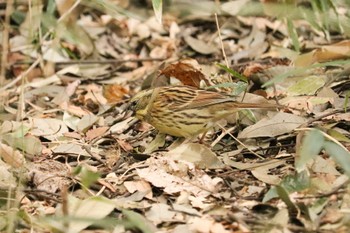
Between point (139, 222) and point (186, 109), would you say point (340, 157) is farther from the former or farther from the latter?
point (186, 109)

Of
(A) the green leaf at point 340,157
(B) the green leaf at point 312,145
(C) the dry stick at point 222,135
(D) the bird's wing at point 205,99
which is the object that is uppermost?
(B) the green leaf at point 312,145

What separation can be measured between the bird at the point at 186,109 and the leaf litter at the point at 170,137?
0.09 metres

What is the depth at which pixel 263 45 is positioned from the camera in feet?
21.8

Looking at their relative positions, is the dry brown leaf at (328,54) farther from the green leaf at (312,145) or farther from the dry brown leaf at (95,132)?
the green leaf at (312,145)

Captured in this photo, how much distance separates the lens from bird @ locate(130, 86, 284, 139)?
15.0 feet

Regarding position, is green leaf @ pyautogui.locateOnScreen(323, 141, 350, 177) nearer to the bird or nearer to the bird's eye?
the bird

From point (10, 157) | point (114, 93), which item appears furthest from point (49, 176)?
point (114, 93)

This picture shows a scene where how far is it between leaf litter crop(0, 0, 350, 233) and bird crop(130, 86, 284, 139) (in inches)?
3.7

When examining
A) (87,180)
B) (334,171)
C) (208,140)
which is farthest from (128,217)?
(208,140)

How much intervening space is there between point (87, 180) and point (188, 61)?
247 centimetres

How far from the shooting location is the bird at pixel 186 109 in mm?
4574

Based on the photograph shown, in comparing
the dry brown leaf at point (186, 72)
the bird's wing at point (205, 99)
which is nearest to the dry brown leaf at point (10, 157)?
the bird's wing at point (205, 99)

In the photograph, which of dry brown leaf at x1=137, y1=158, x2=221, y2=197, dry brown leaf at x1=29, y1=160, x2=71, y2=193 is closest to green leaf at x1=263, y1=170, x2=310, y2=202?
dry brown leaf at x1=137, y1=158, x2=221, y2=197

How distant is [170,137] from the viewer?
4.98 meters
